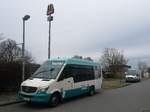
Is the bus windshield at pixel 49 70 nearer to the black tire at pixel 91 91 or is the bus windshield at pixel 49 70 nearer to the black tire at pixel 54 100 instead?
the black tire at pixel 54 100

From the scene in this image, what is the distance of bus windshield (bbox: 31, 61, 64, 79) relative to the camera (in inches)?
589

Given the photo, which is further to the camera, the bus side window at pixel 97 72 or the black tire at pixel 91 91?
the bus side window at pixel 97 72

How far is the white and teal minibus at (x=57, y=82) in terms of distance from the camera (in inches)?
539

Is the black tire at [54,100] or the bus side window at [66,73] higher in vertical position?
the bus side window at [66,73]

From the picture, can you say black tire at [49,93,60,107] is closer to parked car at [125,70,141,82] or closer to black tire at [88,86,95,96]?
black tire at [88,86,95,96]

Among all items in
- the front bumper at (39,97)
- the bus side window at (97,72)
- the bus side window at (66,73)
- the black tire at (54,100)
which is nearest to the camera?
the front bumper at (39,97)

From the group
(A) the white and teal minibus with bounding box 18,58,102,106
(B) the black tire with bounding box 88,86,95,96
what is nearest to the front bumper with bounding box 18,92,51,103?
(A) the white and teal minibus with bounding box 18,58,102,106

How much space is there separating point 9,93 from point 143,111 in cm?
940

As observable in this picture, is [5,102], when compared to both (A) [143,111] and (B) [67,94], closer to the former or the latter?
(B) [67,94]

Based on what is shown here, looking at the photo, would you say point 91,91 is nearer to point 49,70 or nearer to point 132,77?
→ point 49,70

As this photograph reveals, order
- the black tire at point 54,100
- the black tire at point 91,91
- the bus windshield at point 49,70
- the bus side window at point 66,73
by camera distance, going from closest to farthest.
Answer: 1. the black tire at point 54,100
2. the bus windshield at point 49,70
3. the bus side window at point 66,73
4. the black tire at point 91,91

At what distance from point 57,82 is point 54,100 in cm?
94

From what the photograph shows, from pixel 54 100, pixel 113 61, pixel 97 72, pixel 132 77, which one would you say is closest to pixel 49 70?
pixel 54 100

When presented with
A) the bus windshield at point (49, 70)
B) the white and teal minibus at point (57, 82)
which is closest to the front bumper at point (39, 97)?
the white and teal minibus at point (57, 82)
